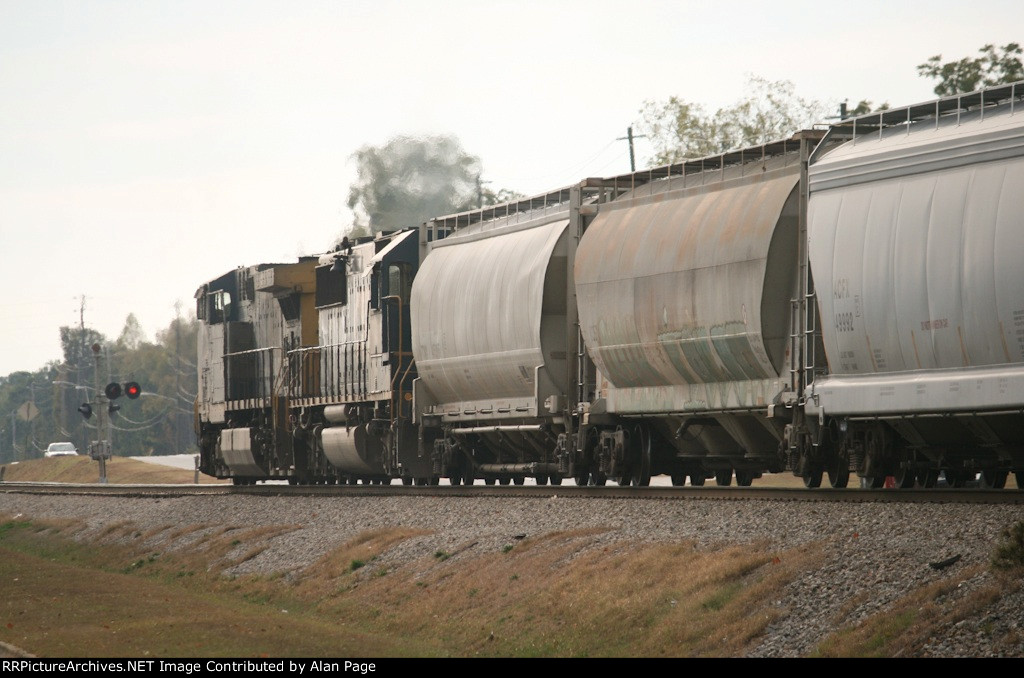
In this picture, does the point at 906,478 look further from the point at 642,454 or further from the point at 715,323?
the point at 642,454

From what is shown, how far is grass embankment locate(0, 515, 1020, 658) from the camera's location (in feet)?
41.4

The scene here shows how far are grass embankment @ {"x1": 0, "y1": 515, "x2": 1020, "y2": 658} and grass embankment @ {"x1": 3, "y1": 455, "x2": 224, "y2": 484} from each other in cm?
3825

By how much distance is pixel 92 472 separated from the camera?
216 ft

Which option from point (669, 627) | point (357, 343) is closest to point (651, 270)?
point (669, 627)

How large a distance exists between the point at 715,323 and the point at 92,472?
5090 cm

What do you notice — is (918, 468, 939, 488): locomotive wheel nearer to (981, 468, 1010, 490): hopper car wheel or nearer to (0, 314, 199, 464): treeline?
(981, 468, 1010, 490): hopper car wheel

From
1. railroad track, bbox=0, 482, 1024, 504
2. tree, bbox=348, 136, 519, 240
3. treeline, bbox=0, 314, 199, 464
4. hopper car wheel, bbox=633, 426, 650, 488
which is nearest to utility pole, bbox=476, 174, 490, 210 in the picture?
tree, bbox=348, 136, 519, 240

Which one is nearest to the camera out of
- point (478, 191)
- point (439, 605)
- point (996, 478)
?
point (439, 605)

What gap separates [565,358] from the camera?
79.6ft

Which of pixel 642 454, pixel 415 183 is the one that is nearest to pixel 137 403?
pixel 415 183

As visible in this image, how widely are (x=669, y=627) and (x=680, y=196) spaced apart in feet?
32.6
